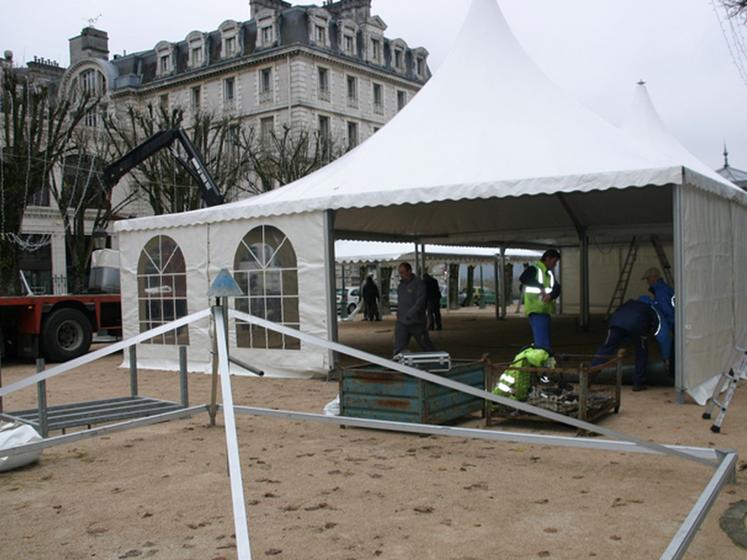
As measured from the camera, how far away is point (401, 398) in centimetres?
766

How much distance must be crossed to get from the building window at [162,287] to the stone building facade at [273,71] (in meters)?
34.9

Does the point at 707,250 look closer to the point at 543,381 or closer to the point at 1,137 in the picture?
the point at 543,381

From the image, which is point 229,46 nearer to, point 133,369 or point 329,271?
point 329,271

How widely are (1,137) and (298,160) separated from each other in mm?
12413

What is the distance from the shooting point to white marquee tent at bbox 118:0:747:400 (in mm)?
9625

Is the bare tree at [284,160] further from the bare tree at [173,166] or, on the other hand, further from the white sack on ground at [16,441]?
the white sack on ground at [16,441]

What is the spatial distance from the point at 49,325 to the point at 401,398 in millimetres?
10556

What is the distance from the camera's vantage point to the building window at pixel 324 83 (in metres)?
52.2

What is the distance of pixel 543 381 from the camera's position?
8242 mm

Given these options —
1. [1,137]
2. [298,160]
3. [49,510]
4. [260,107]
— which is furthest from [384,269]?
[49,510]

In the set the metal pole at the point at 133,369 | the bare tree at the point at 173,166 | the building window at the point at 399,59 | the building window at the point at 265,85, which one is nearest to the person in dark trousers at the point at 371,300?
the bare tree at the point at 173,166

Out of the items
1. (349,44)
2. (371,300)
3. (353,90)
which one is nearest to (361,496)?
(371,300)

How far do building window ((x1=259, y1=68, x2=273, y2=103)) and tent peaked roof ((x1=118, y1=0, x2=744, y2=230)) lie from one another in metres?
38.6

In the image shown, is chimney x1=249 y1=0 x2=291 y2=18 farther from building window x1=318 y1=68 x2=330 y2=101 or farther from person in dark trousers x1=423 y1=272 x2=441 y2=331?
person in dark trousers x1=423 y1=272 x2=441 y2=331
